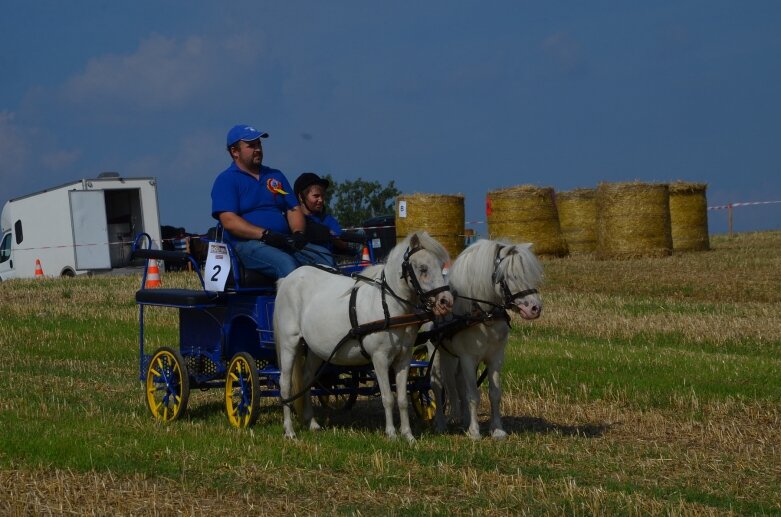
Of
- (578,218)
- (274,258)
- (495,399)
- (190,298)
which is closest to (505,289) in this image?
(495,399)

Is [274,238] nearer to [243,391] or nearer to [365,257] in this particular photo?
[243,391]

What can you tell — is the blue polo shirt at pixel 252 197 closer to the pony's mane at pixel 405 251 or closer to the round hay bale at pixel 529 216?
the pony's mane at pixel 405 251

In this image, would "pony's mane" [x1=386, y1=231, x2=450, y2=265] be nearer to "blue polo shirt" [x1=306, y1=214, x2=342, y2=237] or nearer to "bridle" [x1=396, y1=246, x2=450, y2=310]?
"bridle" [x1=396, y1=246, x2=450, y2=310]

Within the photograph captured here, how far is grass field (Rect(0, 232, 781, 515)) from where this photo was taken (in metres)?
7.55

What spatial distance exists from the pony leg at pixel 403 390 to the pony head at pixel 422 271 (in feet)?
1.81

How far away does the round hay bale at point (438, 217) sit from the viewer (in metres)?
28.9

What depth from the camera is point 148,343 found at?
17188 mm

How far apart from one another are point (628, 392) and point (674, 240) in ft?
54.4

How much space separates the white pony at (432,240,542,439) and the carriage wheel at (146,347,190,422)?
8.13 feet

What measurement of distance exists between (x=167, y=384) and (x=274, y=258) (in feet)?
→ 5.35

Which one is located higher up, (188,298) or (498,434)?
(188,298)

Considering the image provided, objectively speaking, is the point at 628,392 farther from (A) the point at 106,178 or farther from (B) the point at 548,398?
(A) the point at 106,178

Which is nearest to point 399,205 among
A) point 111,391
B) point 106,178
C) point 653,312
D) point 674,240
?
point 674,240

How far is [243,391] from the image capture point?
10727mm
